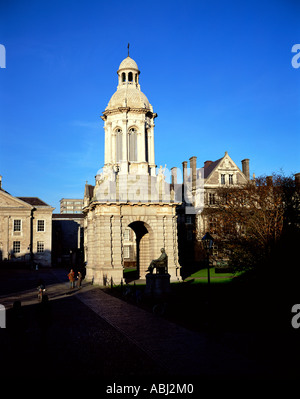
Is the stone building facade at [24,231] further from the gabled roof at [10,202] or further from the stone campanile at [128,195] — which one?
the stone campanile at [128,195]

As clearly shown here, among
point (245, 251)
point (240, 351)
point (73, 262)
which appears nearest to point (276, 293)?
point (240, 351)

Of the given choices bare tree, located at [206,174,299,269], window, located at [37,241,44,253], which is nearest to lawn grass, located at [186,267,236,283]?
bare tree, located at [206,174,299,269]

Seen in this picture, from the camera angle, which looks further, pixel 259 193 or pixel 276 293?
pixel 259 193

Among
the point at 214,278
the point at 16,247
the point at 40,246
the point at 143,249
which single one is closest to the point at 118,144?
the point at 143,249

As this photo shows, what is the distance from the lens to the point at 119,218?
33.8 m

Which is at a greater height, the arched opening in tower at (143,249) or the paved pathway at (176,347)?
the arched opening in tower at (143,249)

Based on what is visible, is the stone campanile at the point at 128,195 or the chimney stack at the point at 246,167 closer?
the stone campanile at the point at 128,195

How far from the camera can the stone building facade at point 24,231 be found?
6222 centimetres

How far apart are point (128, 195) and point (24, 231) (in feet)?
115

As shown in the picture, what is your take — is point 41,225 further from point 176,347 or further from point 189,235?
point 176,347

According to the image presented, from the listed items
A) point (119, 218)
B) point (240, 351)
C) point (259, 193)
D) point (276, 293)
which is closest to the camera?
point (240, 351)

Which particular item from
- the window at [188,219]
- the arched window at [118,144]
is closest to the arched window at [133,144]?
the arched window at [118,144]
